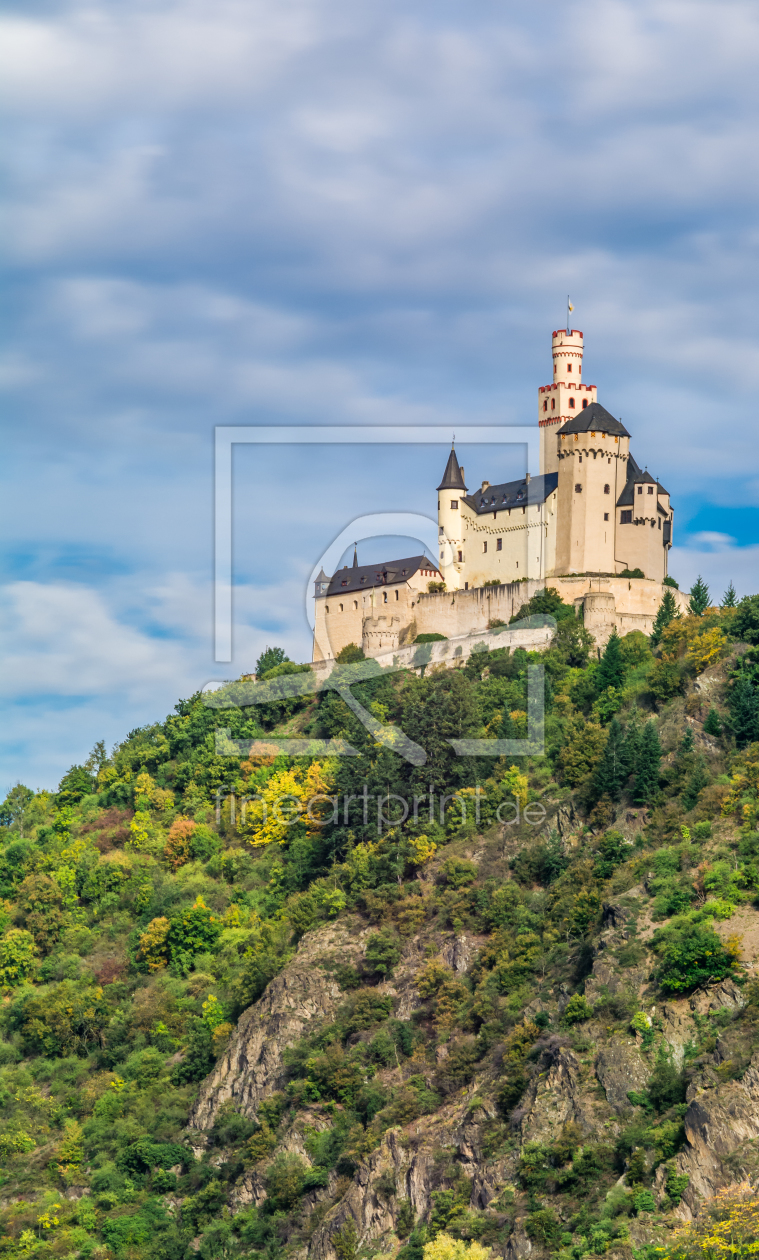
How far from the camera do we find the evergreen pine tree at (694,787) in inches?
2793

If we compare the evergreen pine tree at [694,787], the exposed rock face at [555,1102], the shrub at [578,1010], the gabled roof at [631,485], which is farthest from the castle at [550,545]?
the exposed rock face at [555,1102]

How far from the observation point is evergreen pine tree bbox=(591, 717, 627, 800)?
74688mm

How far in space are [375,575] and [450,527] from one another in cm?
499

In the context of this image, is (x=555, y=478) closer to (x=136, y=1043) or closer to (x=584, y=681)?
(x=584, y=681)

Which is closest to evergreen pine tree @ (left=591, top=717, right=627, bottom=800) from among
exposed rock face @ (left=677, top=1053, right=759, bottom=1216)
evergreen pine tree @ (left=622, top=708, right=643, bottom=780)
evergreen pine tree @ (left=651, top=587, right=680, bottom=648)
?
evergreen pine tree @ (left=622, top=708, right=643, bottom=780)

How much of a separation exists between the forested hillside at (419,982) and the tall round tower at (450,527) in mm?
8232

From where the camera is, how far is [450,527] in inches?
4058

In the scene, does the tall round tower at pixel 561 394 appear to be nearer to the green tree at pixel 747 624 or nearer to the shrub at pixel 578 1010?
the green tree at pixel 747 624

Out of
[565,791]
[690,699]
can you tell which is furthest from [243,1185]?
[690,699]

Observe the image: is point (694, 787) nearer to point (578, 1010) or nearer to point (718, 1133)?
point (578, 1010)

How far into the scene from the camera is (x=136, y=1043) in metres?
81.1

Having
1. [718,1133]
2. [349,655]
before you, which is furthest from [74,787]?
[718,1133]

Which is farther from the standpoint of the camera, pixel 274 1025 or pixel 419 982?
pixel 274 1025

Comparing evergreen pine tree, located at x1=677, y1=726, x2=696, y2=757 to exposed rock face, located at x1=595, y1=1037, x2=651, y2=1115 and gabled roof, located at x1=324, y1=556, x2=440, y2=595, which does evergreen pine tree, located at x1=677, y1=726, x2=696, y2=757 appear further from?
gabled roof, located at x1=324, y1=556, x2=440, y2=595
